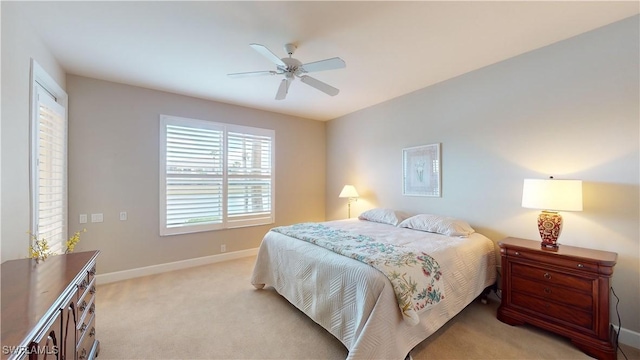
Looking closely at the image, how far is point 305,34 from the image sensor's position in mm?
2318

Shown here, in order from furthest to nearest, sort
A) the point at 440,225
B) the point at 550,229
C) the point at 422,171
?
the point at 422,171
the point at 440,225
the point at 550,229

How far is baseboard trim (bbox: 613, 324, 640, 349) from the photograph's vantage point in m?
2.09

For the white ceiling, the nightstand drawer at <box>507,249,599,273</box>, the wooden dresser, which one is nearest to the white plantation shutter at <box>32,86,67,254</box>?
the white ceiling

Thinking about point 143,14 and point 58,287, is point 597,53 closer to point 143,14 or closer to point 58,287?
point 143,14

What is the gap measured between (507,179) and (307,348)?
271 centimetres

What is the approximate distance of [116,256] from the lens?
11.3ft

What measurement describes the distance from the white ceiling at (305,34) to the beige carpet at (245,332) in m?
2.66

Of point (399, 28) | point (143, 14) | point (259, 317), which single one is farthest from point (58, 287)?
point (399, 28)

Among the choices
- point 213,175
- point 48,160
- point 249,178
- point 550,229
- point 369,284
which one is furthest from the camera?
point 249,178

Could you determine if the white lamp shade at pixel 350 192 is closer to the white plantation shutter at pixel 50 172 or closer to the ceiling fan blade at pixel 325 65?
the ceiling fan blade at pixel 325 65

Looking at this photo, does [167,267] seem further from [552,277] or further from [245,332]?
[552,277]

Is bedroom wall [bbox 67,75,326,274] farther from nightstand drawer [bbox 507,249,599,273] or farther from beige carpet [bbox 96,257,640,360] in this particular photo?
nightstand drawer [bbox 507,249,599,273]

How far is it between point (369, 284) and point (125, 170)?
3583mm

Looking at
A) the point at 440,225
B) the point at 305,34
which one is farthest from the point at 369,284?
Result: the point at 305,34
